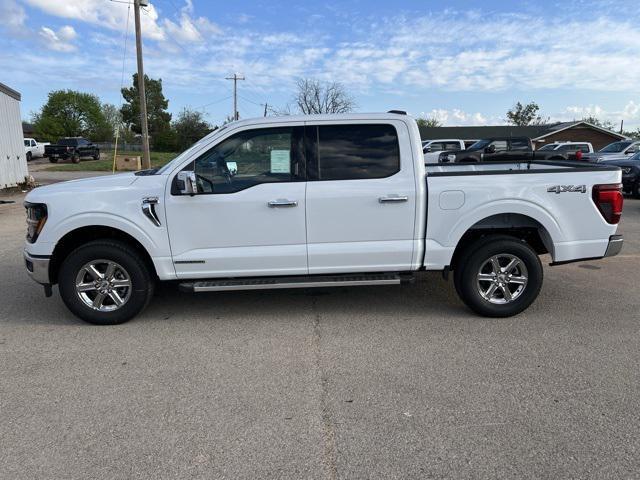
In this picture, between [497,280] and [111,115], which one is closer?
[497,280]

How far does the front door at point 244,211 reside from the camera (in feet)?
14.6

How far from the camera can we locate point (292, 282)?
4566mm

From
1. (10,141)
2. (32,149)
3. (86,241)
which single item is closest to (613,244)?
(86,241)

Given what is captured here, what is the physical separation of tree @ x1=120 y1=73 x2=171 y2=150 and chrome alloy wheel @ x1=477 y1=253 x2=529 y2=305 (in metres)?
67.3

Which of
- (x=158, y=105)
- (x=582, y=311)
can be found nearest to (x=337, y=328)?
(x=582, y=311)

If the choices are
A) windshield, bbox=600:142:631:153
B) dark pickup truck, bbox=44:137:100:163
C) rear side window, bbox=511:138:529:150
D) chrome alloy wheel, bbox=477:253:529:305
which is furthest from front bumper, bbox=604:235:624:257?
dark pickup truck, bbox=44:137:100:163

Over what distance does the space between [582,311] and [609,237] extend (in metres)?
A: 0.80

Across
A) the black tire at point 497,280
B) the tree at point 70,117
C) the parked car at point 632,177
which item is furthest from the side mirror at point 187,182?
the tree at point 70,117

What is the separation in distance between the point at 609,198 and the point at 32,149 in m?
45.7

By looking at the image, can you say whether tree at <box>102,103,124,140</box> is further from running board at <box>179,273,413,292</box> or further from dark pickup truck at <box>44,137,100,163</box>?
running board at <box>179,273,413,292</box>

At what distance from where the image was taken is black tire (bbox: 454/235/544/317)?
4.64 m

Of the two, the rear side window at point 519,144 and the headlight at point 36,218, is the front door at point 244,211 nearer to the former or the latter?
the headlight at point 36,218

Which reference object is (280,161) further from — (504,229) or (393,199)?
(504,229)

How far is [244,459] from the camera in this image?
2686 mm
